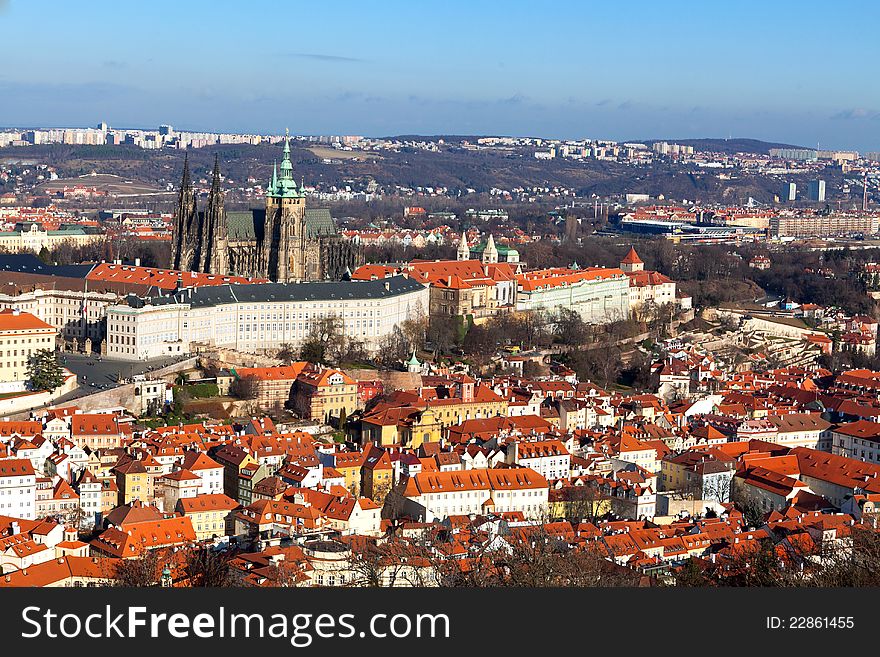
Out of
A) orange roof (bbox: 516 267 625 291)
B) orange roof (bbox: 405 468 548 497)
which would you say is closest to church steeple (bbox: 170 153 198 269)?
orange roof (bbox: 516 267 625 291)

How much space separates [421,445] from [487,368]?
36.8ft

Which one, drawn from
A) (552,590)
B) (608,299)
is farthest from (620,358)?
(552,590)

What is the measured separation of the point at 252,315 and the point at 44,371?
902 centimetres

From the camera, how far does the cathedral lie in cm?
4641

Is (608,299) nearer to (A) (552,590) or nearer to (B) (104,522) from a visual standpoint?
(B) (104,522)

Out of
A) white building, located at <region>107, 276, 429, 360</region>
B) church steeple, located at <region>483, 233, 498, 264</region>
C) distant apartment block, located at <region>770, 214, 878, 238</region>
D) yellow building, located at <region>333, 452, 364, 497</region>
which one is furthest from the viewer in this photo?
distant apartment block, located at <region>770, 214, 878, 238</region>

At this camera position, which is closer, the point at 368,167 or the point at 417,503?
the point at 417,503

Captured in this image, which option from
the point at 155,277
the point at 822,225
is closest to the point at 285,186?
the point at 155,277

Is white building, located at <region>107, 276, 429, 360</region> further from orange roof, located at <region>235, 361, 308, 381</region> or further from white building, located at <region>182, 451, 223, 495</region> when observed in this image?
white building, located at <region>182, 451, 223, 495</region>

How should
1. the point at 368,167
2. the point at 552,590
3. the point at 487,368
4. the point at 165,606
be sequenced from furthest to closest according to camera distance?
1. the point at 368,167
2. the point at 487,368
3. the point at 552,590
4. the point at 165,606

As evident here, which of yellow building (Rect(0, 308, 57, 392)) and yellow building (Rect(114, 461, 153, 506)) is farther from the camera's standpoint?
yellow building (Rect(0, 308, 57, 392))

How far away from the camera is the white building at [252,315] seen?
3659 cm

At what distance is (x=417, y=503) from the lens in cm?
2622

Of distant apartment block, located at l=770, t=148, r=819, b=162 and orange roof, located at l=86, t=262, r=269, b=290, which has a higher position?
distant apartment block, located at l=770, t=148, r=819, b=162
